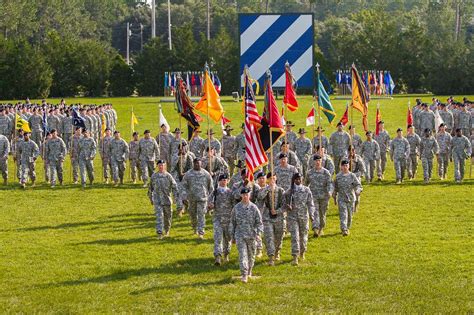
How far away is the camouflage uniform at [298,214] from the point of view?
19250 mm

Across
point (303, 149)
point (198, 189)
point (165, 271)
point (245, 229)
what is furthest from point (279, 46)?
point (303, 149)

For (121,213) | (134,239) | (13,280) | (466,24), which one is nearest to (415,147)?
(121,213)

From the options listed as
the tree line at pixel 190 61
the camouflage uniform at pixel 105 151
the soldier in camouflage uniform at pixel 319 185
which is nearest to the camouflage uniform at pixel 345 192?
the soldier in camouflage uniform at pixel 319 185

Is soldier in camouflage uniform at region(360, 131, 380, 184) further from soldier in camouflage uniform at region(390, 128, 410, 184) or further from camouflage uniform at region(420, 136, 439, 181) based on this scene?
camouflage uniform at region(420, 136, 439, 181)

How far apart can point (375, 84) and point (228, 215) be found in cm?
5966

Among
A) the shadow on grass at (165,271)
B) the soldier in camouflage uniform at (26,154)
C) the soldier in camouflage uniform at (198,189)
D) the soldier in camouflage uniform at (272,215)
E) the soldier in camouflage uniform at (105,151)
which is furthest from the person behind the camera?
the soldier in camouflage uniform at (105,151)

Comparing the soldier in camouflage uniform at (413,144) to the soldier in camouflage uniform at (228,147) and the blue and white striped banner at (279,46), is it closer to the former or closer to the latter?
the soldier in camouflage uniform at (228,147)

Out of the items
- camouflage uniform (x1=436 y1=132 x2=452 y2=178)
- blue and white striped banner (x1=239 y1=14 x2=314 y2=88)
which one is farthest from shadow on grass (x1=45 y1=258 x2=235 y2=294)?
camouflage uniform (x1=436 y1=132 x2=452 y2=178)

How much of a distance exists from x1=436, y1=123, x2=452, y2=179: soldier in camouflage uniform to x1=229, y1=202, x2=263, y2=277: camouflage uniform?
16.8 metres

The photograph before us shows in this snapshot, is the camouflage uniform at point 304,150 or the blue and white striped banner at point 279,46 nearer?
the blue and white striped banner at point 279,46

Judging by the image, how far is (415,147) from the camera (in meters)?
33.2

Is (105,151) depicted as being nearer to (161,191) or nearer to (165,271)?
(161,191)

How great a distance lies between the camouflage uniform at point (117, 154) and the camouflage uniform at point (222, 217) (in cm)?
1320

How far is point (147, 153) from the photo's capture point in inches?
1242
